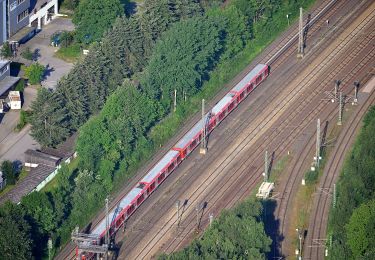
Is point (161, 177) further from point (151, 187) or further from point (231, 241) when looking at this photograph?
point (231, 241)

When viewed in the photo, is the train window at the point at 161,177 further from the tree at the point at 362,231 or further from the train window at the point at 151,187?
the tree at the point at 362,231

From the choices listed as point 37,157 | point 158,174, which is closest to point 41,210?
point 37,157

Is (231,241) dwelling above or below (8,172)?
above

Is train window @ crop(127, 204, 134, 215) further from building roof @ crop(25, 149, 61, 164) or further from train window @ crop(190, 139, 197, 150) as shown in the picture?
train window @ crop(190, 139, 197, 150)

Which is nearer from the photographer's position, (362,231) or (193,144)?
(362,231)

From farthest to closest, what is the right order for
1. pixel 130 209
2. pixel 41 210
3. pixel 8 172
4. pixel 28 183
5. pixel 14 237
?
1. pixel 8 172
2. pixel 28 183
3. pixel 130 209
4. pixel 41 210
5. pixel 14 237

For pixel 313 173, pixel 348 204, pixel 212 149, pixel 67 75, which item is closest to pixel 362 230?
pixel 348 204
